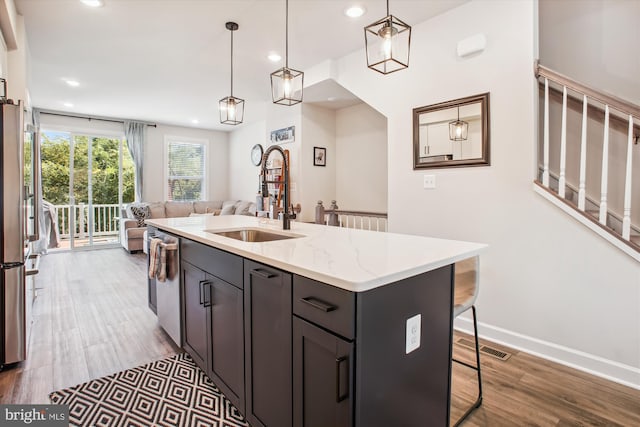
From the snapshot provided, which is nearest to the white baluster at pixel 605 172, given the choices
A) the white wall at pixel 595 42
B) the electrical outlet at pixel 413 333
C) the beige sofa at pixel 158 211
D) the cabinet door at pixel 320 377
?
the white wall at pixel 595 42

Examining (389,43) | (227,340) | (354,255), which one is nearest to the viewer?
(354,255)

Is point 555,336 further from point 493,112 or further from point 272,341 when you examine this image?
point 272,341

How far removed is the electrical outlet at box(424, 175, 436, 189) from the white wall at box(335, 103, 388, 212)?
161 centimetres

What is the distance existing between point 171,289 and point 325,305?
174 cm

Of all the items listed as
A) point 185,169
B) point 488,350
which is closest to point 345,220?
point 488,350

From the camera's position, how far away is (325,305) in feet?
3.45

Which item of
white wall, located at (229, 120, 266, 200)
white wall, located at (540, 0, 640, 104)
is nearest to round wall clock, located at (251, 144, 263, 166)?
white wall, located at (229, 120, 266, 200)

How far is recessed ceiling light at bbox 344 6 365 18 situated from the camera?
2.77 meters

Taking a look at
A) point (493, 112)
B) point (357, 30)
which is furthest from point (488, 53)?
point (357, 30)

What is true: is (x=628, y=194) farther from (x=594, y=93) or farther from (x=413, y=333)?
(x=413, y=333)

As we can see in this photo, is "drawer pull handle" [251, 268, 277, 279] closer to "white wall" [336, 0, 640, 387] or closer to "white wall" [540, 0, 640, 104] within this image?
"white wall" [336, 0, 640, 387]

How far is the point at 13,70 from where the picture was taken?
2.80 meters

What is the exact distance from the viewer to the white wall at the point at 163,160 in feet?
23.7

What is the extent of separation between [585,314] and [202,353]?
245 cm
